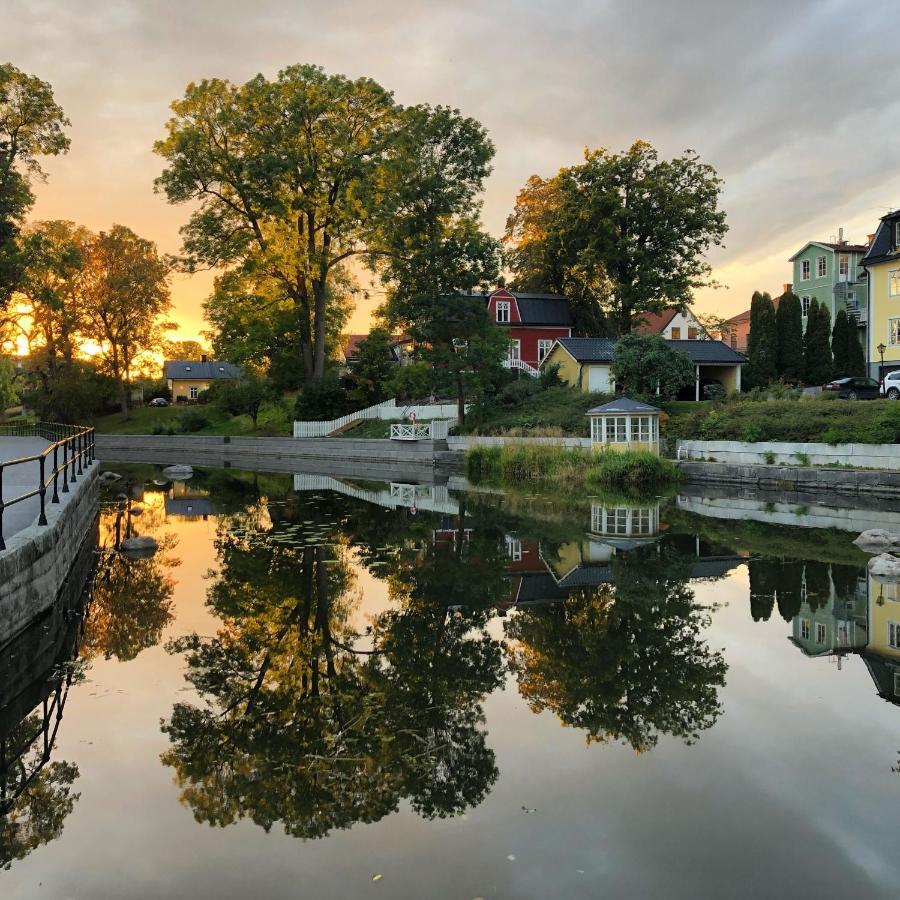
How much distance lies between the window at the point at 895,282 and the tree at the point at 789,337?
6.19 m

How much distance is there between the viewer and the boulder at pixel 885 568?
435 inches

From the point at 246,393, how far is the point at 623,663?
4114cm

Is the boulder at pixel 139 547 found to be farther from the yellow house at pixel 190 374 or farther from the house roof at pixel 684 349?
the yellow house at pixel 190 374

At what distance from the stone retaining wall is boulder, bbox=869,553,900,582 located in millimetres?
10912

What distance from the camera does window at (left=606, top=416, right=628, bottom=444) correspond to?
28.3 meters

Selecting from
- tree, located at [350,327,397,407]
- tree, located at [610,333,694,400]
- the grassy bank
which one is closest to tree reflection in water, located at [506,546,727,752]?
the grassy bank

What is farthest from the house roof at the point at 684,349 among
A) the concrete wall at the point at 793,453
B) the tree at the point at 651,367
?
the concrete wall at the point at 793,453

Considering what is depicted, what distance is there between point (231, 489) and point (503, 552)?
14546 mm

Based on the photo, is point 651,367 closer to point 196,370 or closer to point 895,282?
point 895,282

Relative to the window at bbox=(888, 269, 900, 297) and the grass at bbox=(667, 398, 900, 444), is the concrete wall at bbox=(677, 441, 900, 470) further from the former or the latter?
the window at bbox=(888, 269, 900, 297)

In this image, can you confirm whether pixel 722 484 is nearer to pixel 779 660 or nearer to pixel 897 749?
pixel 779 660

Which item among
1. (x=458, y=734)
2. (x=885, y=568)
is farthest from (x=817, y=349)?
(x=458, y=734)

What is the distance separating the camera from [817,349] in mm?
44031

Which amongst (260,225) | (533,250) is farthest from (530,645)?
(533,250)
